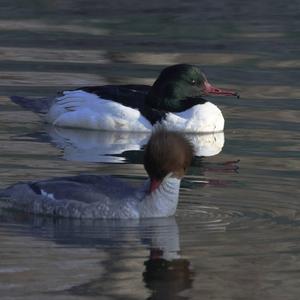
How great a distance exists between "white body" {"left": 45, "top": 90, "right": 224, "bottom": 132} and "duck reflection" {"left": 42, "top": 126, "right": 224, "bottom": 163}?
0.09m

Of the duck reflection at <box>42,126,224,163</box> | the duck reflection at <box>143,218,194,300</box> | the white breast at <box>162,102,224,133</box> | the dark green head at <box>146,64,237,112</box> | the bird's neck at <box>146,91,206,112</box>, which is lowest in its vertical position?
the duck reflection at <box>143,218,194,300</box>

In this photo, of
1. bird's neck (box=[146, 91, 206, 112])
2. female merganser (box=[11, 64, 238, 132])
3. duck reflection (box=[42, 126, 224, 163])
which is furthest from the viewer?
bird's neck (box=[146, 91, 206, 112])

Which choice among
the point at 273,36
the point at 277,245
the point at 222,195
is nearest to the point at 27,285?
the point at 277,245

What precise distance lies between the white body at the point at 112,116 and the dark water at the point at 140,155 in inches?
8.0

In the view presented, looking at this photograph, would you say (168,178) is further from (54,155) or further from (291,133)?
(291,133)

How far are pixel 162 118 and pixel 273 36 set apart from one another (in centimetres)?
594

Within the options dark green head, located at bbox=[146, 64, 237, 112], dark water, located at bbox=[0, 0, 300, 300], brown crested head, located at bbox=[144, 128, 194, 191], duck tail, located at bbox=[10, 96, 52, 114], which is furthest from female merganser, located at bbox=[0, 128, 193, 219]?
dark green head, located at bbox=[146, 64, 237, 112]

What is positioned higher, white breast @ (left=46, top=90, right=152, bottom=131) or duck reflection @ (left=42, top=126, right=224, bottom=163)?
white breast @ (left=46, top=90, right=152, bottom=131)

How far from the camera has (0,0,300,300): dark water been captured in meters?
9.14

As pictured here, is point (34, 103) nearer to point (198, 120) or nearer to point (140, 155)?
point (198, 120)

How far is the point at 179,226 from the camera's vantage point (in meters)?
10.5

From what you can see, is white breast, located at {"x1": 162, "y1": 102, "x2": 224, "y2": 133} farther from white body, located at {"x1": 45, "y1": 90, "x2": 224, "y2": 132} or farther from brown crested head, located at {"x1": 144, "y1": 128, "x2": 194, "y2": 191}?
brown crested head, located at {"x1": 144, "y1": 128, "x2": 194, "y2": 191}

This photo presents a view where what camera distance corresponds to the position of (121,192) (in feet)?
35.1

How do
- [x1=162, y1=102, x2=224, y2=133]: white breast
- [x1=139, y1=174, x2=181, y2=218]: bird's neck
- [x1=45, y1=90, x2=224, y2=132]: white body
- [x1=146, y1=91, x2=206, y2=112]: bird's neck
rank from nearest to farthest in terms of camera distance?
[x1=139, y1=174, x2=181, y2=218]: bird's neck, [x1=162, y1=102, x2=224, y2=133]: white breast, [x1=45, y1=90, x2=224, y2=132]: white body, [x1=146, y1=91, x2=206, y2=112]: bird's neck
